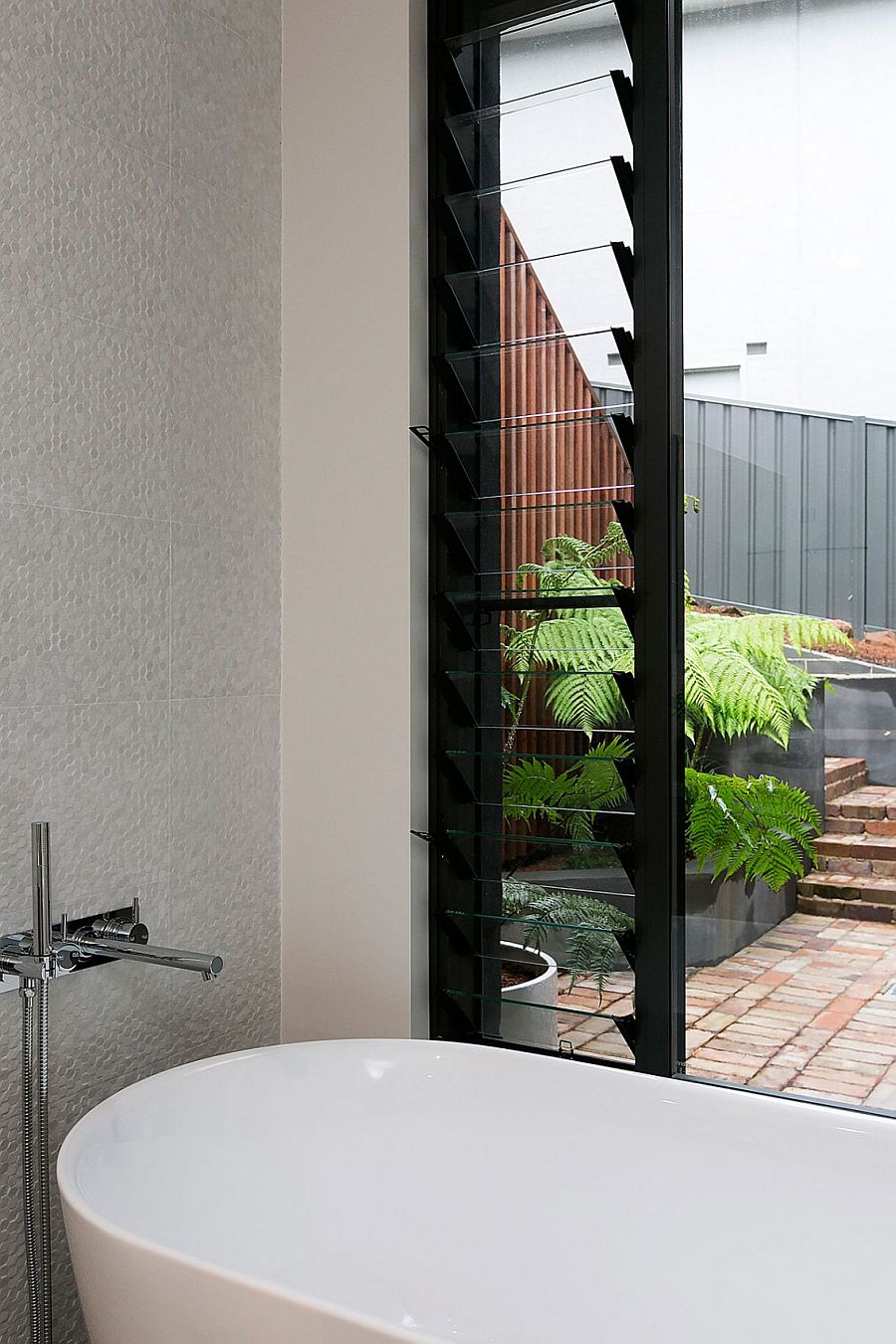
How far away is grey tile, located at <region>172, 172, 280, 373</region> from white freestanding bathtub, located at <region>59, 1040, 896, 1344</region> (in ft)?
4.01

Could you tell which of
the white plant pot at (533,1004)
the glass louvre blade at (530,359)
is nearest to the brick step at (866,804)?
the white plant pot at (533,1004)

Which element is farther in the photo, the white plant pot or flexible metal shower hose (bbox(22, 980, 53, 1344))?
the white plant pot

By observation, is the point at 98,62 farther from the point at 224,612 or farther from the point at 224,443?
the point at 224,612

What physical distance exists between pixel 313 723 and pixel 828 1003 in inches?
40.3

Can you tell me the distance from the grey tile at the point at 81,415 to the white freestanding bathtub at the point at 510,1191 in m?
0.89

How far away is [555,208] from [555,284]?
0.14m

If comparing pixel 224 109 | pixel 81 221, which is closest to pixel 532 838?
pixel 81 221

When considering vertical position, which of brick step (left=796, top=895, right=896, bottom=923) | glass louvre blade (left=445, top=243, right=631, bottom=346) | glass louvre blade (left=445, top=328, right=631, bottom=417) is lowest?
brick step (left=796, top=895, right=896, bottom=923)

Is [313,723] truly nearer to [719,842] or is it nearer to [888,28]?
[719,842]

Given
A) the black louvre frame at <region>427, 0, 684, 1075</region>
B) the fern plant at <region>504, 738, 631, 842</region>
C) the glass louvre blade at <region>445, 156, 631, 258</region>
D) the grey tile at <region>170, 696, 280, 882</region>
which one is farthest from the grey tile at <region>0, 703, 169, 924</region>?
the glass louvre blade at <region>445, 156, 631, 258</region>

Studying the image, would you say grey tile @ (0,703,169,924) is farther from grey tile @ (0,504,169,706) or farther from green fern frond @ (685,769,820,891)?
green fern frond @ (685,769,820,891)

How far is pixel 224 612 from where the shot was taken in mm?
2135

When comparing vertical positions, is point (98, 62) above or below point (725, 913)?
above

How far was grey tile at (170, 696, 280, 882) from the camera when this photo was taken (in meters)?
2.03
